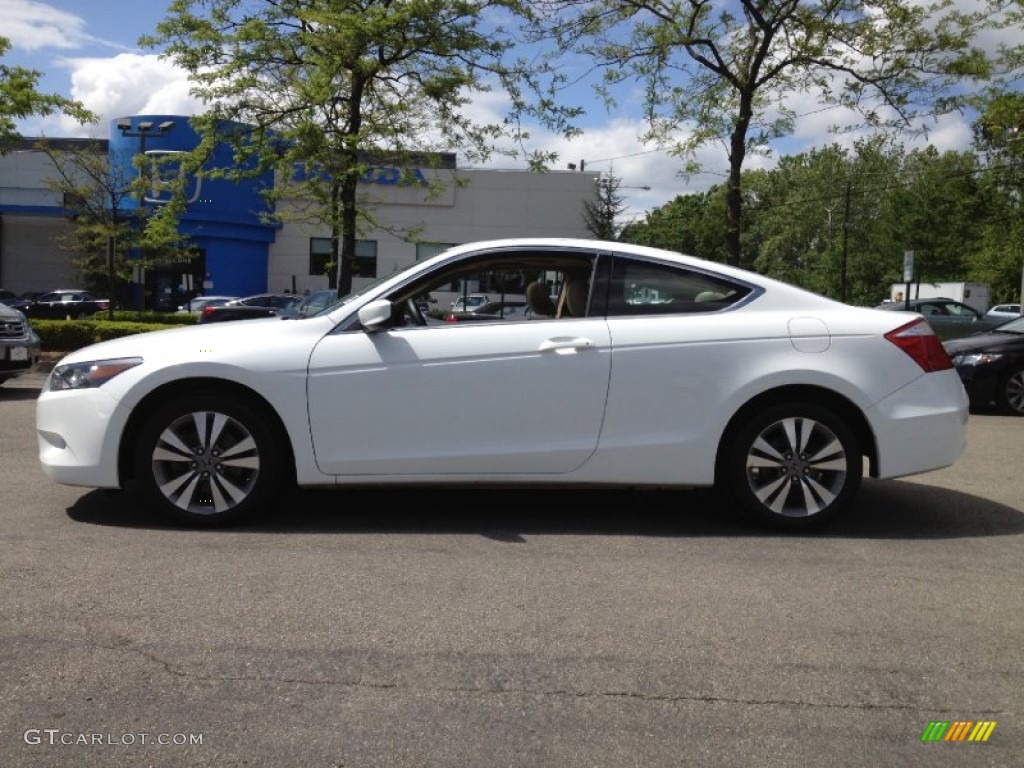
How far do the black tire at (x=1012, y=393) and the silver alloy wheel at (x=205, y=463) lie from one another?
10.0m

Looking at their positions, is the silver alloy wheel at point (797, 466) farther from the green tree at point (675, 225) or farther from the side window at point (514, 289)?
the green tree at point (675, 225)

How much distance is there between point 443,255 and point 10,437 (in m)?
5.14

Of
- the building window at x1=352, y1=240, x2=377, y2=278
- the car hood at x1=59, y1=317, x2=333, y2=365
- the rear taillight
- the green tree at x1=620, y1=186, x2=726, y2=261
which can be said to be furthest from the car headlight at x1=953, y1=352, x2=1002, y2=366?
the green tree at x1=620, y1=186, x2=726, y2=261

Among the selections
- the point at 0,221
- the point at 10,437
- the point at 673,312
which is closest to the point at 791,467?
the point at 673,312

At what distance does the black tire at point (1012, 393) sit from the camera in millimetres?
11906

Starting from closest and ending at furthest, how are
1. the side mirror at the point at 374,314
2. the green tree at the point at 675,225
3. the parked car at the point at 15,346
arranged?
1. the side mirror at the point at 374,314
2. the parked car at the point at 15,346
3. the green tree at the point at 675,225

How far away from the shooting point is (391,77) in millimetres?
16766

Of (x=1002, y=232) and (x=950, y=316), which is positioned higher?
(x=1002, y=232)

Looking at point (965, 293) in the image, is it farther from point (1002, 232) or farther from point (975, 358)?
point (975, 358)

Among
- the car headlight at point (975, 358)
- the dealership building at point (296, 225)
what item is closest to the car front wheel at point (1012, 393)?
the car headlight at point (975, 358)

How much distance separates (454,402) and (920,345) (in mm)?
2616

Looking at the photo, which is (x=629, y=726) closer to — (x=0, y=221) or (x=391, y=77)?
(x=391, y=77)

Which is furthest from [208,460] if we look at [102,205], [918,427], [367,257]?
[367,257]

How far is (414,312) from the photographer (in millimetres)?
5445
